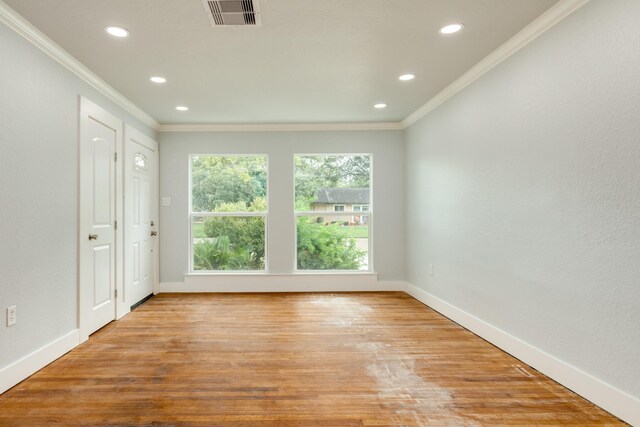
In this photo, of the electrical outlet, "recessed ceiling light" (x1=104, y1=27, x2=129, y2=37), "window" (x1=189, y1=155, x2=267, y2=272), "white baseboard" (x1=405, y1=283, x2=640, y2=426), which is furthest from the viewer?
"window" (x1=189, y1=155, x2=267, y2=272)

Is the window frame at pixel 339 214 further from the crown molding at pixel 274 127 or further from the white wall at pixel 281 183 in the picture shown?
the crown molding at pixel 274 127

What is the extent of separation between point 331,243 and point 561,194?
10.7ft

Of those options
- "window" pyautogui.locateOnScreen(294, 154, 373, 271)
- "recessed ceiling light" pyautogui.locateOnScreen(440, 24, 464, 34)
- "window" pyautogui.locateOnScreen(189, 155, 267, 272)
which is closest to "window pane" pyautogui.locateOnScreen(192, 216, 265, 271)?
"window" pyautogui.locateOnScreen(189, 155, 267, 272)

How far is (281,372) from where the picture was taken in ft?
7.98

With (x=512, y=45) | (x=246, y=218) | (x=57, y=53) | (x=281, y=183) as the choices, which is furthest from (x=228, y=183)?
(x=512, y=45)

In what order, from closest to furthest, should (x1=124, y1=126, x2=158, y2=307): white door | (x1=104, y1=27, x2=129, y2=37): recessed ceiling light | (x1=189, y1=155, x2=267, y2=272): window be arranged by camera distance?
(x1=104, y1=27, x2=129, y2=37): recessed ceiling light, (x1=124, y1=126, x2=158, y2=307): white door, (x1=189, y1=155, x2=267, y2=272): window

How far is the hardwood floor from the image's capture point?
191 centimetres

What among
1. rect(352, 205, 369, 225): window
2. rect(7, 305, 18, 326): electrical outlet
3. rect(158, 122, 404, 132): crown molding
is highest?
rect(158, 122, 404, 132): crown molding

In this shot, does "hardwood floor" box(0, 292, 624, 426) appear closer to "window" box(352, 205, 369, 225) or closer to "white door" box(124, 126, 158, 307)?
"white door" box(124, 126, 158, 307)

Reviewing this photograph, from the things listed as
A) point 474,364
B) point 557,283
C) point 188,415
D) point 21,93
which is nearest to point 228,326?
point 188,415

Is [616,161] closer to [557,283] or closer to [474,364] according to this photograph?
[557,283]

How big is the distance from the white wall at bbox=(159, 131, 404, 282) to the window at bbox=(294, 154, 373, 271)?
0.43ft

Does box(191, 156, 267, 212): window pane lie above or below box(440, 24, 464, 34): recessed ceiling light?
below

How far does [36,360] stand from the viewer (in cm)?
245
